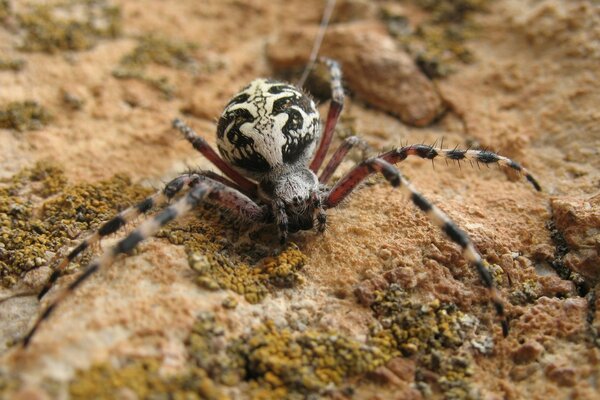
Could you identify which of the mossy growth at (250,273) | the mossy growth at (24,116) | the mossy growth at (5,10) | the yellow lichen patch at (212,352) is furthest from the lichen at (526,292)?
the mossy growth at (5,10)

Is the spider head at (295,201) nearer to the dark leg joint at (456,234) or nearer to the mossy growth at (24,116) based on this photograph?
the dark leg joint at (456,234)

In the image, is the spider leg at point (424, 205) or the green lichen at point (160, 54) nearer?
the spider leg at point (424, 205)

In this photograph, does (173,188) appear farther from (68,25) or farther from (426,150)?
(68,25)

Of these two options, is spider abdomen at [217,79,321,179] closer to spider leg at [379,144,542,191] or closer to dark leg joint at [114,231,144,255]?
spider leg at [379,144,542,191]

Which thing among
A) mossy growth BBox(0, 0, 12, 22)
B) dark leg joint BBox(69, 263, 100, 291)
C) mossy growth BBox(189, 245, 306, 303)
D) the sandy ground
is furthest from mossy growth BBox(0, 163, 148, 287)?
mossy growth BBox(0, 0, 12, 22)

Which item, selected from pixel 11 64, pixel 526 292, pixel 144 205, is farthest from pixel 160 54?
pixel 526 292

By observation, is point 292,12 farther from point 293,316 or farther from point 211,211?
point 293,316
